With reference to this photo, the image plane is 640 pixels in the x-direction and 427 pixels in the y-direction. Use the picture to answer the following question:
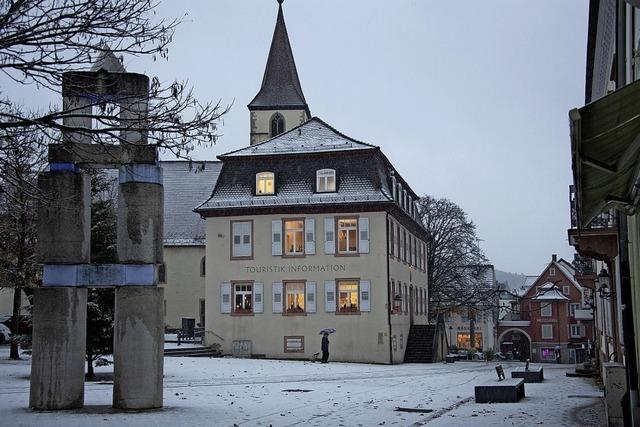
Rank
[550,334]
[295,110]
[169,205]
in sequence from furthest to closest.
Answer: [550,334]
[295,110]
[169,205]

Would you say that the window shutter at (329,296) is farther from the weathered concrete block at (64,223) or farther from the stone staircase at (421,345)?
Result: the weathered concrete block at (64,223)

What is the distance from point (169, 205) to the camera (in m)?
53.5

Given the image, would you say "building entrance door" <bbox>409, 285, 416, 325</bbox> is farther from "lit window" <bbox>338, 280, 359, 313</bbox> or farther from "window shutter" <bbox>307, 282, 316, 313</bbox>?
"window shutter" <bbox>307, 282, 316, 313</bbox>


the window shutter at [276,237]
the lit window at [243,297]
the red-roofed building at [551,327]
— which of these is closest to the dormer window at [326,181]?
the window shutter at [276,237]

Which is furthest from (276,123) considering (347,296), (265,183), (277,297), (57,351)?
(57,351)

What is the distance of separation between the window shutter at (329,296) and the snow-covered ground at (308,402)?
33.4 feet

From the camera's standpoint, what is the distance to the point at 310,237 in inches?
1547

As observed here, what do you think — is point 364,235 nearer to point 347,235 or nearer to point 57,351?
point 347,235

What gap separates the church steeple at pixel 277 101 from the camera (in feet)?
209

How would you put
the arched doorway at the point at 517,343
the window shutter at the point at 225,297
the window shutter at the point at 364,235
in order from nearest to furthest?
the window shutter at the point at 364,235, the window shutter at the point at 225,297, the arched doorway at the point at 517,343

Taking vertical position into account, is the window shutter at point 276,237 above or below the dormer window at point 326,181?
below

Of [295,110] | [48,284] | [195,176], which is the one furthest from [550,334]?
[48,284]

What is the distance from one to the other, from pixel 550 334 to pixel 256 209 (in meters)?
59.4

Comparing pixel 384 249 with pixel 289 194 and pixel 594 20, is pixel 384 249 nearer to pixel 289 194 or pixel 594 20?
pixel 289 194
